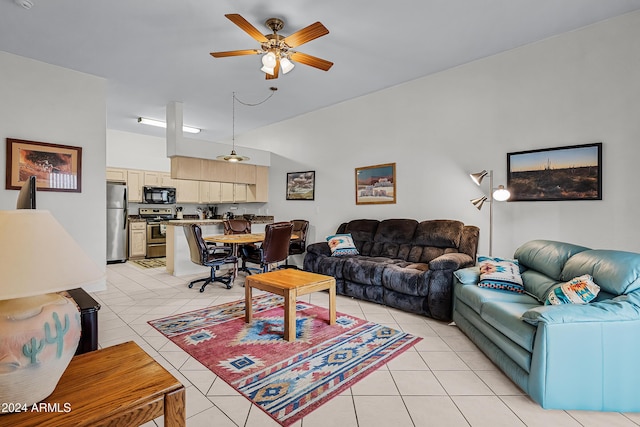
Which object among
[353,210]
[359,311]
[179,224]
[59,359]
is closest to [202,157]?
[179,224]

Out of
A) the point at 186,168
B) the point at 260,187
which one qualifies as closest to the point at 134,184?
the point at 186,168

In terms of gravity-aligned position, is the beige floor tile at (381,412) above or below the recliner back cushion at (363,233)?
below

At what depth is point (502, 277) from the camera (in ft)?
9.56

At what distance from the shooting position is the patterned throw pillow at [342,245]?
15.0ft

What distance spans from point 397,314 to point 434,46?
3.04 metres

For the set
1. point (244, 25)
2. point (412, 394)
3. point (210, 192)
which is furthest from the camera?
point (210, 192)

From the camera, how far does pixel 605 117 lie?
3.20 metres

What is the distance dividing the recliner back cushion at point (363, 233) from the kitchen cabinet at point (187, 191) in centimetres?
460

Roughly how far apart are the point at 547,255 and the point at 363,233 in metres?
2.43

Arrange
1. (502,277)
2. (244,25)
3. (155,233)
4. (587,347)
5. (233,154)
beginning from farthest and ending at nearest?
(155,233), (233,154), (502,277), (244,25), (587,347)

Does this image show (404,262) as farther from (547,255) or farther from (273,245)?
(273,245)

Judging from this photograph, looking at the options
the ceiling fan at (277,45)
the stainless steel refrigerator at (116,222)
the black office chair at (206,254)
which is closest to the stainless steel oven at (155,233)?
the stainless steel refrigerator at (116,222)

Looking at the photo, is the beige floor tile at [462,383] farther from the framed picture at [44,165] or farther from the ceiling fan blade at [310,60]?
the framed picture at [44,165]

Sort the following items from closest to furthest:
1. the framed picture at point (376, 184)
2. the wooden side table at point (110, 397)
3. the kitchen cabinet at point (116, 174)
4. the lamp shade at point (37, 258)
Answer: the lamp shade at point (37, 258) < the wooden side table at point (110, 397) < the framed picture at point (376, 184) < the kitchen cabinet at point (116, 174)
